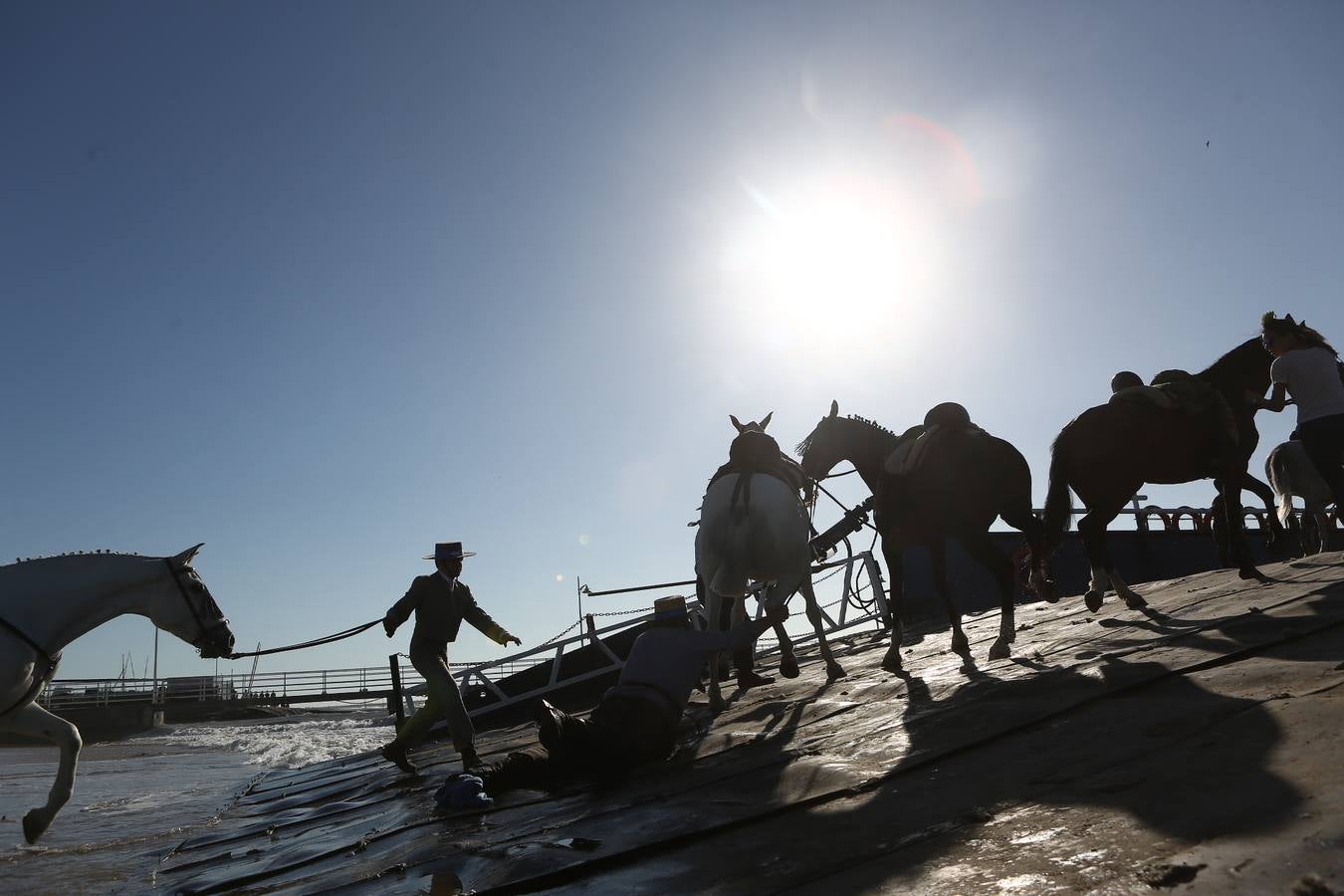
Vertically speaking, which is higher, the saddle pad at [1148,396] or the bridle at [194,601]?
the saddle pad at [1148,396]

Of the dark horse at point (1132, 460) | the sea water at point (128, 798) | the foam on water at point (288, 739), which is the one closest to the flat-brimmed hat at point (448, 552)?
the sea water at point (128, 798)

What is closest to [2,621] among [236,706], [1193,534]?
[1193,534]

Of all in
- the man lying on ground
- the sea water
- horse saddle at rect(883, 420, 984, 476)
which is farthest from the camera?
horse saddle at rect(883, 420, 984, 476)

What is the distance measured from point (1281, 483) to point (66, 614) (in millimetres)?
15504

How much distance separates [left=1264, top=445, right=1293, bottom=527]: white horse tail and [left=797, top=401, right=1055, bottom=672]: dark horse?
6.89 meters

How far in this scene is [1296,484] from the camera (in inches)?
469

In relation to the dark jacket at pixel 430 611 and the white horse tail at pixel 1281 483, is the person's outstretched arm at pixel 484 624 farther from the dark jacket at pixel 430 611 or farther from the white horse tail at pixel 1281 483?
the white horse tail at pixel 1281 483

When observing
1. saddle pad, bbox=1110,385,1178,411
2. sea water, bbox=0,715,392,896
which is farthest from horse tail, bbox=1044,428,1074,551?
sea water, bbox=0,715,392,896

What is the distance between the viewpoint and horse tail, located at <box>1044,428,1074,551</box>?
7461 mm

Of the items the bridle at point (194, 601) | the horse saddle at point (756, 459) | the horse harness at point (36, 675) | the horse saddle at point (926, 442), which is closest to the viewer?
the horse harness at point (36, 675)

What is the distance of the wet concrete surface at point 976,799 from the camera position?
1.89 meters

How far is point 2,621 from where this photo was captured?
5734 mm

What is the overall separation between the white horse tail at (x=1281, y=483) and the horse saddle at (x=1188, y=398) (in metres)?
6.37

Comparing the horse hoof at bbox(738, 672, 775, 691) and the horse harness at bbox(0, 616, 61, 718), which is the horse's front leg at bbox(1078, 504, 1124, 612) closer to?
the horse hoof at bbox(738, 672, 775, 691)
